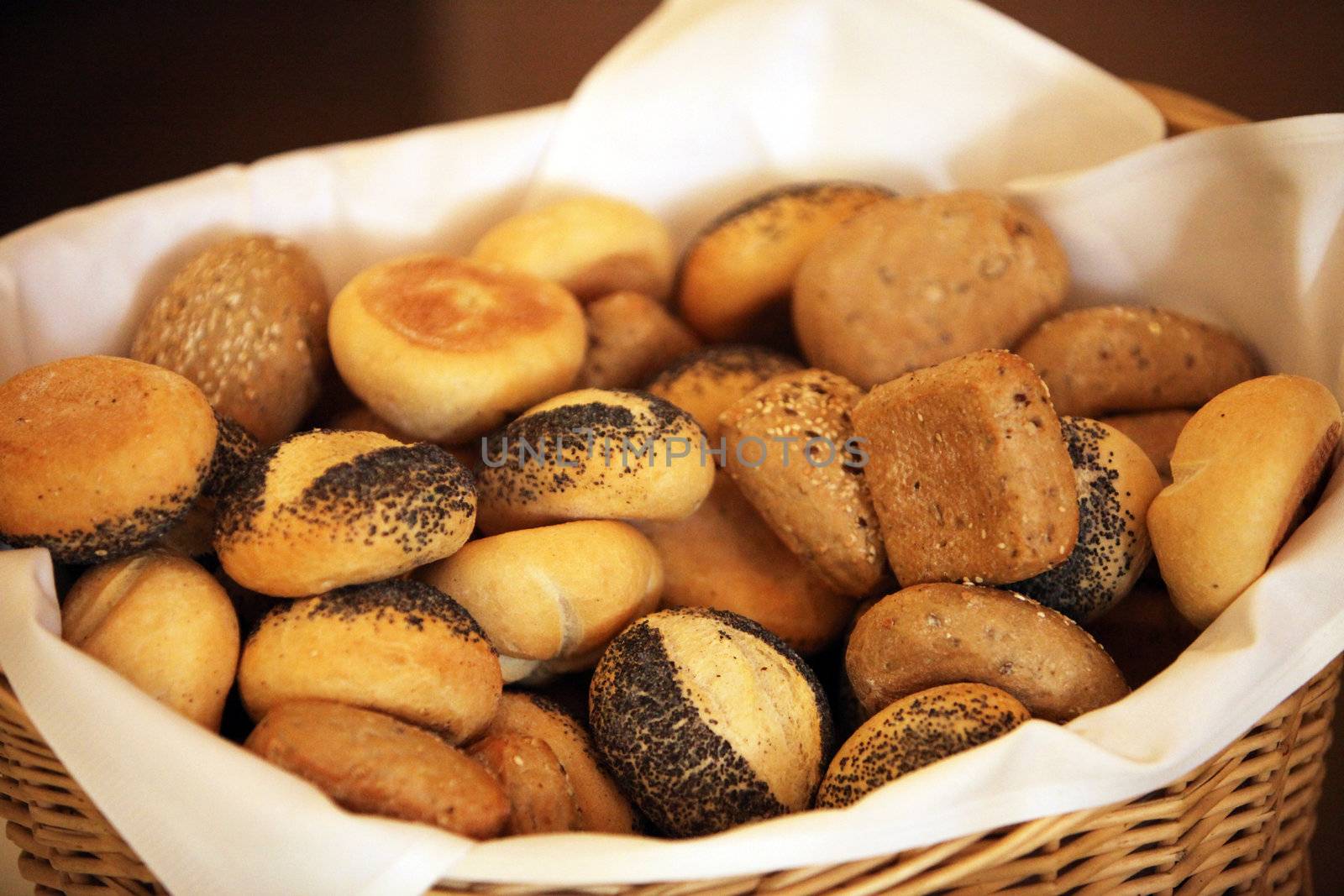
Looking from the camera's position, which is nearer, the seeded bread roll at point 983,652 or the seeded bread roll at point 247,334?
the seeded bread roll at point 983,652

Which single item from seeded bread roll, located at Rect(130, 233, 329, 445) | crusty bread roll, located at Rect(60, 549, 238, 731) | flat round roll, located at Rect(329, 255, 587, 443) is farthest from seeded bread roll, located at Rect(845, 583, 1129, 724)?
seeded bread roll, located at Rect(130, 233, 329, 445)

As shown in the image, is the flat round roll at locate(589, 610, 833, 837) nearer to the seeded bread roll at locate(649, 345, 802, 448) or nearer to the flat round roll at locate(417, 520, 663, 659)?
the flat round roll at locate(417, 520, 663, 659)

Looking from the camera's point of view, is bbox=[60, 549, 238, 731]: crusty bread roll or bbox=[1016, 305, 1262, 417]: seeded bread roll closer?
bbox=[60, 549, 238, 731]: crusty bread roll

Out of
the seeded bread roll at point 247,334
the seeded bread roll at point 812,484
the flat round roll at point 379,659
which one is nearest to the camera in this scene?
the flat round roll at point 379,659

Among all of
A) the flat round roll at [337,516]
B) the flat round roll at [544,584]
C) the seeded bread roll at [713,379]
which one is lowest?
the flat round roll at [544,584]

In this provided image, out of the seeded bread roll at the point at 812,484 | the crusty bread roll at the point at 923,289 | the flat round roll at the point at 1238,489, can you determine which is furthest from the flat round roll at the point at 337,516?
the flat round roll at the point at 1238,489

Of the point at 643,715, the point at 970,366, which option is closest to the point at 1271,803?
the point at 970,366

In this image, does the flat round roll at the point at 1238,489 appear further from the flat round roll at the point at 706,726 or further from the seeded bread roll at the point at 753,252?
the seeded bread roll at the point at 753,252
